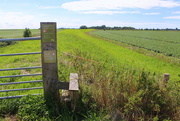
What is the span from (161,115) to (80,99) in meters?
1.83

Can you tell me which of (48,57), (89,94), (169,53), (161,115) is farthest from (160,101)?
(169,53)

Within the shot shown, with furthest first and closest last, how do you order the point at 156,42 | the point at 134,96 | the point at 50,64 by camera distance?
the point at 156,42 → the point at 50,64 → the point at 134,96

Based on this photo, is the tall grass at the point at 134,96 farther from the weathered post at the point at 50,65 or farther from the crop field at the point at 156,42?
the crop field at the point at 156,42

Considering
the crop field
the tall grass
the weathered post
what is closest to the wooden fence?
the weathered post

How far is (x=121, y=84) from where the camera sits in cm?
378

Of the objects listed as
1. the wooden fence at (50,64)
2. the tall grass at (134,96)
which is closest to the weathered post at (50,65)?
the wooden fence at (50,64)

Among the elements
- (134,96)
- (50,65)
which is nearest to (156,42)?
(134,96)

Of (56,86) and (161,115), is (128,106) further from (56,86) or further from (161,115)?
(56,86)

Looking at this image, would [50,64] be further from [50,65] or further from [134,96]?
[134,96]

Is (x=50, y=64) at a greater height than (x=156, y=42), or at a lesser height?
greater

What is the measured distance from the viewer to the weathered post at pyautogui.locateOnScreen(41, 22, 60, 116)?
3.56 metres

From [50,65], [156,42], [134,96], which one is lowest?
[156,42]

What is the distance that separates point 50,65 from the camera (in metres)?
3.74

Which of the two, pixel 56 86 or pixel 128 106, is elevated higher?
pixel 56 86
